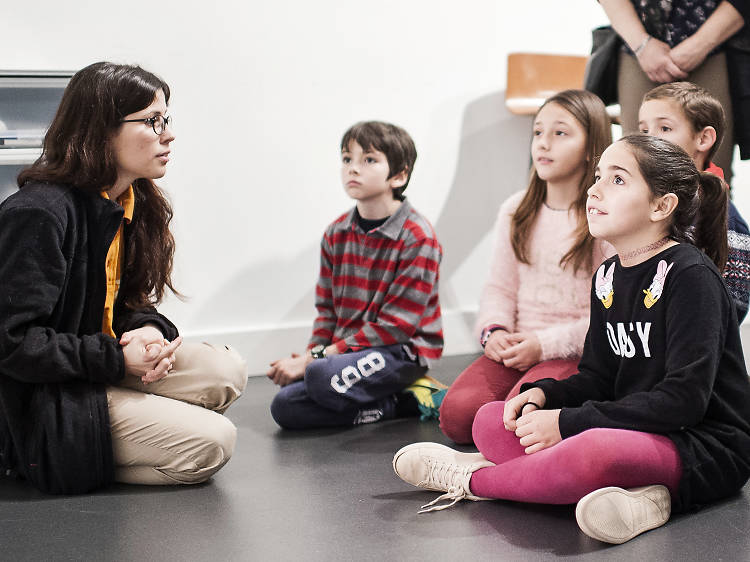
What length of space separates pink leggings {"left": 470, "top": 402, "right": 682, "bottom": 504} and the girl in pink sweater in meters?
0.45

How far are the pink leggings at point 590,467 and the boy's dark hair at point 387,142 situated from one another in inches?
40.4

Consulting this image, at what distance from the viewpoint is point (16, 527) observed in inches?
59.5

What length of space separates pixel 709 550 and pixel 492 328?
0.89 metres

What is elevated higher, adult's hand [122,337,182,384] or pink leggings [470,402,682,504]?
adult's hand [122,337,182,384]

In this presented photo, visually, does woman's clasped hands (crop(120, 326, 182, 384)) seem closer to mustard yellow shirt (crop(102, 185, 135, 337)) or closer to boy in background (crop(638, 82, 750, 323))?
mustard yellow shirt (crop(102, 185, 135, 337))

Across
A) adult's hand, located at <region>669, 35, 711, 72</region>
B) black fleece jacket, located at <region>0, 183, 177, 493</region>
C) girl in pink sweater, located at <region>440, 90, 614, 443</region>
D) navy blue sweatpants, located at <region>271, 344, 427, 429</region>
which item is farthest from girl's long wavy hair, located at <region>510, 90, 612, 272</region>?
black fleece jacket, located at <region>0, 183, 177, 493</region>

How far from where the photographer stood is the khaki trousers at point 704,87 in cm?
214

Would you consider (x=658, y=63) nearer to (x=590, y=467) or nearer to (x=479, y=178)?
(x=479, y=178)

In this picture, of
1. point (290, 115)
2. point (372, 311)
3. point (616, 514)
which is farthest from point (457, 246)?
point (616, 514)

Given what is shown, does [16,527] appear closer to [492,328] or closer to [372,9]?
[492,328]

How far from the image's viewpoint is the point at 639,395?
4.93ft

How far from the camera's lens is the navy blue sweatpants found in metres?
2.16

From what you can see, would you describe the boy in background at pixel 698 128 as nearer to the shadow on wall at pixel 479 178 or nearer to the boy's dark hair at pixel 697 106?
the boy's dark hair at pixel 697 106

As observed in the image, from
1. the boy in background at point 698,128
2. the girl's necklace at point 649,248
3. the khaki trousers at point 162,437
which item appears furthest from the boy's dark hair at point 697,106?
the khaki trousers at point 162,437
